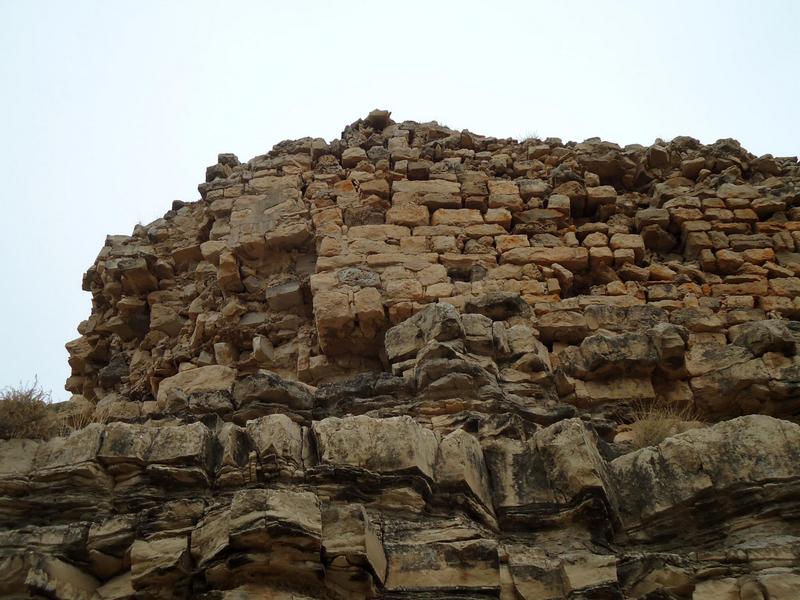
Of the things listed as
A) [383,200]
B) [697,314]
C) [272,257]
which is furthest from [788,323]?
[272,257]

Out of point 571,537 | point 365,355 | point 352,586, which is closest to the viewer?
point 352,586

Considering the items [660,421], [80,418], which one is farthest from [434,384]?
[80,418]

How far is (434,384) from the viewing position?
6148 millimetres

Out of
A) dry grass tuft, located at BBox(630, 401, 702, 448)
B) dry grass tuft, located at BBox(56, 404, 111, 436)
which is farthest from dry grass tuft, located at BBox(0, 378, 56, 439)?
dry grass tuft, located at BBox(630, 401, 702, 448)

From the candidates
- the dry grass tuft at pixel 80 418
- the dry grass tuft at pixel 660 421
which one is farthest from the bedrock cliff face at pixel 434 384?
the dry grass tuft at pixel 80 418

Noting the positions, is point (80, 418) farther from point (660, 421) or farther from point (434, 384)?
point (660, 421)

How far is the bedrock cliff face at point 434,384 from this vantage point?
443cm

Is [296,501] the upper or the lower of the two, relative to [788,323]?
lower

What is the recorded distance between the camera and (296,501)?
4406 mm

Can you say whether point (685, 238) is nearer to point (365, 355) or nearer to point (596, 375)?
point (596, 375)

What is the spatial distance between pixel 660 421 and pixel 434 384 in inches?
57.3

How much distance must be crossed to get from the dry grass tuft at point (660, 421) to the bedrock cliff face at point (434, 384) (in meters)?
0.05

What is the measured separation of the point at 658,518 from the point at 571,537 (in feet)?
1.56

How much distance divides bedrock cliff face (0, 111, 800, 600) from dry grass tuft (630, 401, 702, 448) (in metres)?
0.05
